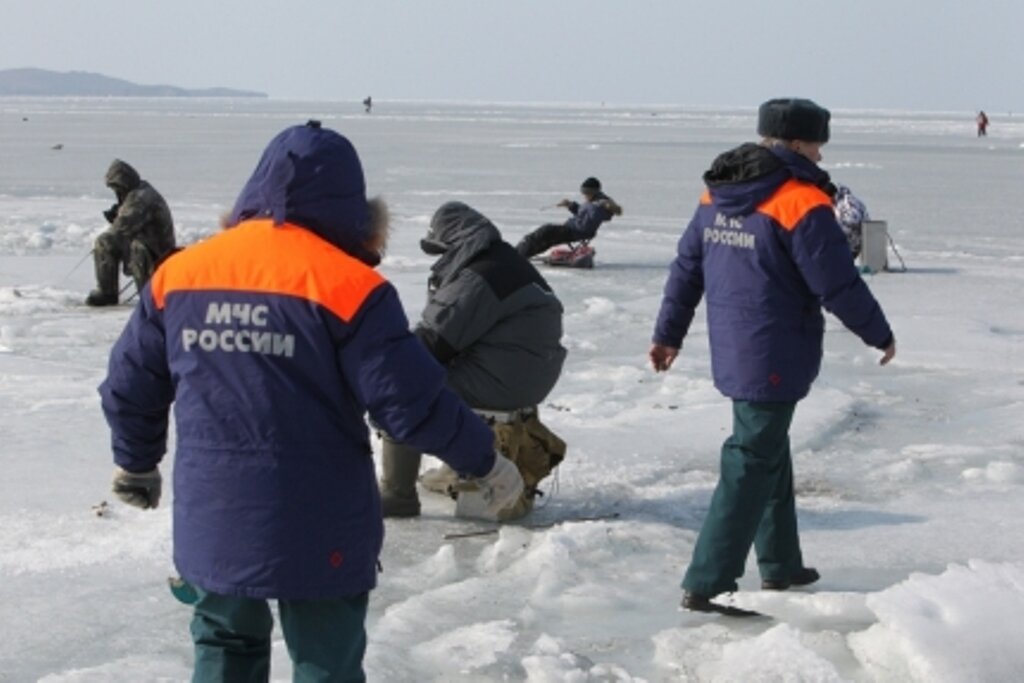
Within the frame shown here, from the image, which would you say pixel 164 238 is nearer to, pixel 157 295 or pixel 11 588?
pixel 11 588

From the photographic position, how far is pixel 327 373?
287 centimetres

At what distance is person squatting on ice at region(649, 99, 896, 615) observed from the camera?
436 cm

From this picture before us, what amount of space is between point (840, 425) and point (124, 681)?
14.5ft

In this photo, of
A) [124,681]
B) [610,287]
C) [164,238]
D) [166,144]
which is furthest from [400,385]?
[166,144]

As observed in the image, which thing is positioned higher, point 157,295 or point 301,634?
point 157,295

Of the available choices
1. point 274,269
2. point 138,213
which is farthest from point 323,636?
point 138,213

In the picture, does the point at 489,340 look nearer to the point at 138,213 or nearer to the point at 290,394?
the point at 290,394

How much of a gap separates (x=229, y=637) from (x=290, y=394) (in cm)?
55

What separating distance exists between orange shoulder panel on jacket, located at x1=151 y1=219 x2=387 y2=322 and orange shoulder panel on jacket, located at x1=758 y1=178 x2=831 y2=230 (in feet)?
5.91

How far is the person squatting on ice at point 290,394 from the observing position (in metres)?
2.84

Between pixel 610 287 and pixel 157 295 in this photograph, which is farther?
pixel 610 287

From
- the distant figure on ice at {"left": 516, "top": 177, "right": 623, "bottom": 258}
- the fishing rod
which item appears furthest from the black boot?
the distant figure on ice at {"left": 516, "top": 177, "right": 623, "bottom": 258}

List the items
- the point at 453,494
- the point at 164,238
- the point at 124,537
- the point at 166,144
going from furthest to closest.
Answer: the point at 166,144
the point at 164,238
the point at 453,494
the point at 124,537

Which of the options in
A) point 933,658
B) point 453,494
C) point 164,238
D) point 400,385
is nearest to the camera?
point 400,385
